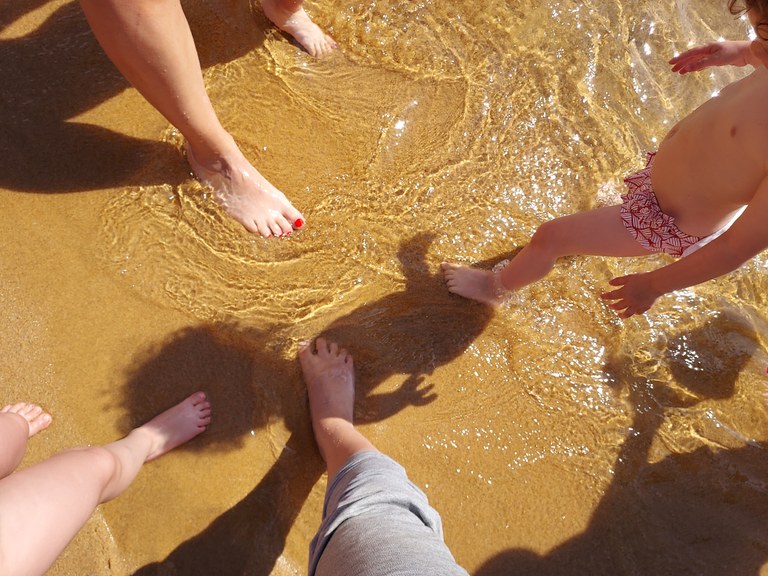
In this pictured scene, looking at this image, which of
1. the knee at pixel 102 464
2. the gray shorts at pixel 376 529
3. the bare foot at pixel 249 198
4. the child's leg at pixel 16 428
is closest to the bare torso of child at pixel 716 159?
the gray shorts at pixel 376 529

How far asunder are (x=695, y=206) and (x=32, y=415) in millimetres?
2152

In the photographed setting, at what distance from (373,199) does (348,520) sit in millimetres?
1288

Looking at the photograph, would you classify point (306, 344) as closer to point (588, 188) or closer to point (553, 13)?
point (588, 188)

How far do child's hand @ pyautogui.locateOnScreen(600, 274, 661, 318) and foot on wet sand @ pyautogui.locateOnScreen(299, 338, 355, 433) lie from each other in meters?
0.90

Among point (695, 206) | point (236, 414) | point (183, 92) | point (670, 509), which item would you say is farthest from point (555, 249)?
point (183, 92)

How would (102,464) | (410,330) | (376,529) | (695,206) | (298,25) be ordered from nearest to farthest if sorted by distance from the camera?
(376,529)
(102,464)
(695,206)
(410,330)
(298,25)

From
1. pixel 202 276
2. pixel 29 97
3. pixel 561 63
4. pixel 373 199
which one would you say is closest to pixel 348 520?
pixel 202 276

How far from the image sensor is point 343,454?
1.85m

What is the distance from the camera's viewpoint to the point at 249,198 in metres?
2.23

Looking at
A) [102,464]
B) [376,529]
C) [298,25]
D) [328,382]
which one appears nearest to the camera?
[376,529]

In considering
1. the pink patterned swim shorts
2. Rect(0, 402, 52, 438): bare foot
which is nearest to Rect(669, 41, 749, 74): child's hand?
the pink patterned swim shorts

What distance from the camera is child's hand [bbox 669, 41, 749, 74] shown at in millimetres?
1945

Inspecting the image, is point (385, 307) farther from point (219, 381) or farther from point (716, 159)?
point (716, 159)

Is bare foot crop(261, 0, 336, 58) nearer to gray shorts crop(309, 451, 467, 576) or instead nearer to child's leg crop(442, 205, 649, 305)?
child's leg crop(442, 205, 649, 305)
